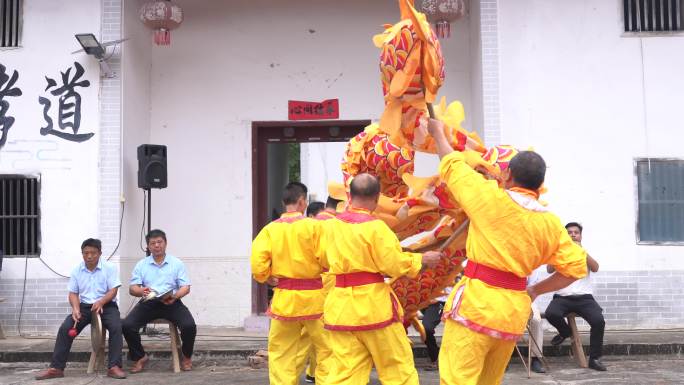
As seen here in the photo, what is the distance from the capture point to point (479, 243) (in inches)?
140

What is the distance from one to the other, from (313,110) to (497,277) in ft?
18.3

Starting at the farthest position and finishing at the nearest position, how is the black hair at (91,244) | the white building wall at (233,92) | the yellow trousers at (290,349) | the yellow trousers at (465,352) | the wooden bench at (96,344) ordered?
the white building wall at (233,92)
the black hair at (91,244)
the wooden bench at (96,344)
the yellow trousers at (290,349)
the yellow trousers at (465,352)

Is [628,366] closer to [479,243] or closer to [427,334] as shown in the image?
[427,334]

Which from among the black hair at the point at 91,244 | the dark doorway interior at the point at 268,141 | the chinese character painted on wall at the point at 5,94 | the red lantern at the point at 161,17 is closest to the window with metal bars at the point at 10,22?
the chinese character painted on wall at the point at 5,94

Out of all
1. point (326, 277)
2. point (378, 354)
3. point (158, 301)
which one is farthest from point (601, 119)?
point (158, 301)

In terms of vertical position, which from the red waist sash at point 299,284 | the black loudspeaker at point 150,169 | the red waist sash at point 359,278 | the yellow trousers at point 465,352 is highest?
the black loudspeaker at point 150,169

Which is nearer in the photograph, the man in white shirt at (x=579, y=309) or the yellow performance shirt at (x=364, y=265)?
the yellow performance shirt at (x=364, y=265)

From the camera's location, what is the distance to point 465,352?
348 cm

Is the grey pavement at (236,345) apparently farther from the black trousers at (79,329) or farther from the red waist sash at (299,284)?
the red waist sash at (299,284)

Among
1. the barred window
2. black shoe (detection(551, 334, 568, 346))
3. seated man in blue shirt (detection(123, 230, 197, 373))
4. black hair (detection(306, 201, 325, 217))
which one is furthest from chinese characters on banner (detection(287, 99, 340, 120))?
black shoe (detection(551, 334, 568, 346))

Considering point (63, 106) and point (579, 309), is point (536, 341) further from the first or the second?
point (63, 106)

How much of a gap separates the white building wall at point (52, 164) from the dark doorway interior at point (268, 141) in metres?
1.83

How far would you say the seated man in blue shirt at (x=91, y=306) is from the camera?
6.48 meters

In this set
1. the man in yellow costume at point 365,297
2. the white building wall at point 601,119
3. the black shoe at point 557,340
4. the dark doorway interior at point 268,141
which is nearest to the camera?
the man in yellow costume at point 365,297
